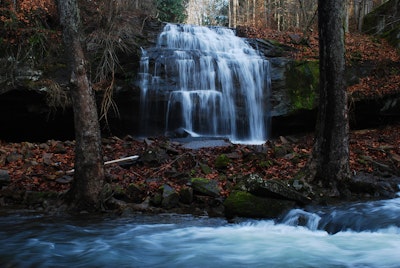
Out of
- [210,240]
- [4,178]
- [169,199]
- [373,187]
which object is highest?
[4,178]

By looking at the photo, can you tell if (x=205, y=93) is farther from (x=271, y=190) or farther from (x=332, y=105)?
(x=271, y=190)

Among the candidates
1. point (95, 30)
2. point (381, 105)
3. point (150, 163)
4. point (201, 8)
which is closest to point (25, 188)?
point (150, 163)

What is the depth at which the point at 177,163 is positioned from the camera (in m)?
8.95

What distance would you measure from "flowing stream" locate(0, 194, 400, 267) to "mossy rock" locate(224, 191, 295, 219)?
0.16 m

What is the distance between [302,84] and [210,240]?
970 cm

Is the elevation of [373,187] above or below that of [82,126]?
below

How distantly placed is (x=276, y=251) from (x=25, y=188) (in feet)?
17.6

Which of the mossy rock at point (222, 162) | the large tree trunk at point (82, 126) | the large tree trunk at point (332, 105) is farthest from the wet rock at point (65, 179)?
the large tree trunk at point (332, 105)

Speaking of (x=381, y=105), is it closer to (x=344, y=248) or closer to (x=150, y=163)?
(x=150, y=163)

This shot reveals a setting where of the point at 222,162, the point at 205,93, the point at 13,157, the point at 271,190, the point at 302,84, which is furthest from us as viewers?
the point at 302,84

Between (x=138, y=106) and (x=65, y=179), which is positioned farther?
(x=138, y=106)

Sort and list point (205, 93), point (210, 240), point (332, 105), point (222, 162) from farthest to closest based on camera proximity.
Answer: point (205, 93), point (222, 162), point (332, 105), point (210, 240)

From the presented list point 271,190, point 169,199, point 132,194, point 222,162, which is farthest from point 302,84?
point 132,194

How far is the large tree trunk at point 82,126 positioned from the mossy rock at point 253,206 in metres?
2.38
